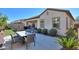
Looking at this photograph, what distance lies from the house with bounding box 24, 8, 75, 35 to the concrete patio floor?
0.15m

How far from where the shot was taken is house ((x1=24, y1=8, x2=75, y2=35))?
3432 millimetres

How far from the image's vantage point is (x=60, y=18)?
11.3ft

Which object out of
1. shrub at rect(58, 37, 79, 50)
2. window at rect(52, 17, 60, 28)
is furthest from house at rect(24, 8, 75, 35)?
shrub at rect(58, 37, 79, 50)

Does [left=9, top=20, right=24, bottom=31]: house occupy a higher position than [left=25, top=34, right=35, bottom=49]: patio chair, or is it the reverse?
[left=9, top=20, right=24, bottom=31]: house

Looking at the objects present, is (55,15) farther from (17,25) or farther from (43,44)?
(17,25)

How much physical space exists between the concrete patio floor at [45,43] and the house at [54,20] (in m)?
0.15

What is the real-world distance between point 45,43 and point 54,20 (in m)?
0.39

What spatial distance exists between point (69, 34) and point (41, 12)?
548 mm

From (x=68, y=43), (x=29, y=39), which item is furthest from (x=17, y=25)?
(x=68, y=43)

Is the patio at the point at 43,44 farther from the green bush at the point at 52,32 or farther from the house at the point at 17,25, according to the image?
the house at the point at 17,25

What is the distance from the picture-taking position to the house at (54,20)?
343cm

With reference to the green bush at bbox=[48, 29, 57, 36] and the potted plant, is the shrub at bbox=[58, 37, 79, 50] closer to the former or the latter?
the potted plant
